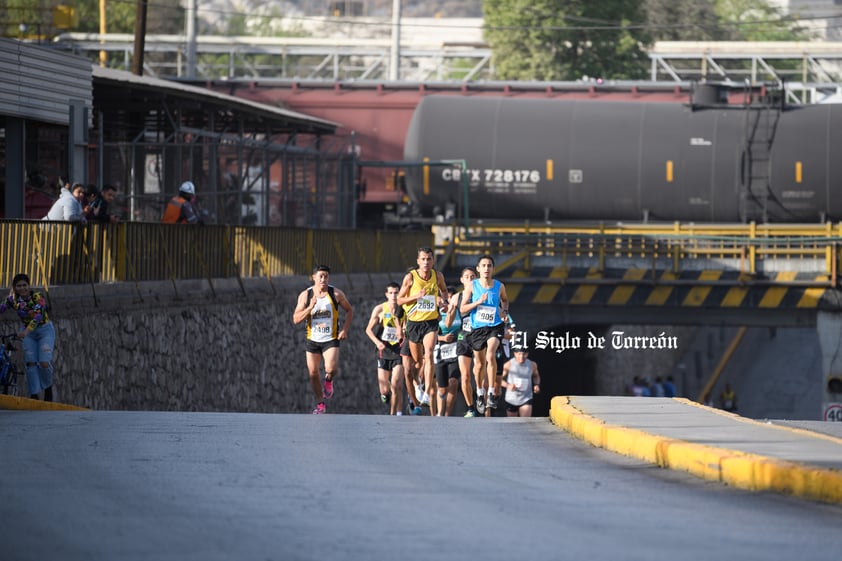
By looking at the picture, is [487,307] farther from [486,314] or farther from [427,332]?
[427,332]

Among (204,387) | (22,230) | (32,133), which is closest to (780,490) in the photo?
(22,230)

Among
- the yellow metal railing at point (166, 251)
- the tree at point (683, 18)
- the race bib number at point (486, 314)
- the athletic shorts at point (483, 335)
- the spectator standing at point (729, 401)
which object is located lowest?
the spectator standing at point (729, 401)

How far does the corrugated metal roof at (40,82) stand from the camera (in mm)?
21297

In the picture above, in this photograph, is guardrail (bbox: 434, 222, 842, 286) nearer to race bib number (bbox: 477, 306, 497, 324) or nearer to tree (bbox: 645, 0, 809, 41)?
race bib number (bbox: 477, 306, 497, 324)

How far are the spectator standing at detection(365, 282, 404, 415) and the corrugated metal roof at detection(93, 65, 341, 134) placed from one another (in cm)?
776

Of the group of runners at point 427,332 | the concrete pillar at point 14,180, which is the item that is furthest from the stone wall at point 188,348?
the concrete pillar at point 14,180

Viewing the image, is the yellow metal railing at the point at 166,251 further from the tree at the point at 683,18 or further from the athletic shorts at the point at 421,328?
the tree at the point at 683,18

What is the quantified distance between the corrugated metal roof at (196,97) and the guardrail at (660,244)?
14.4 ft

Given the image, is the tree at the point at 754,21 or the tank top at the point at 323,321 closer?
the tank top at the point at 323,321

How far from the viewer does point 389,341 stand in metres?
19.2

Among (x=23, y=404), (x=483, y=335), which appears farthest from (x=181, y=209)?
(x=23, y=404)

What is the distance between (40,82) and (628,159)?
14492mm

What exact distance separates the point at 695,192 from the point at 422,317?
52.7ft

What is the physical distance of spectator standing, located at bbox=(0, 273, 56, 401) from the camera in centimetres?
1572
